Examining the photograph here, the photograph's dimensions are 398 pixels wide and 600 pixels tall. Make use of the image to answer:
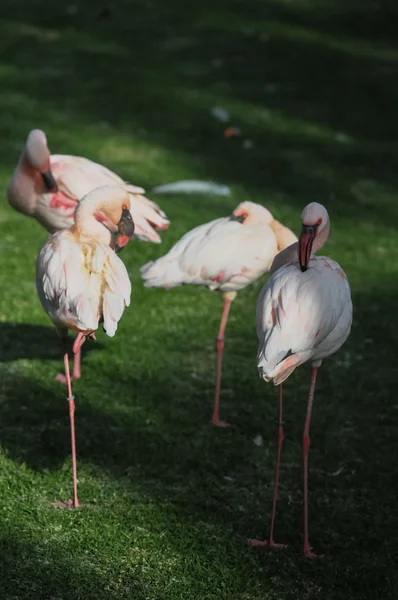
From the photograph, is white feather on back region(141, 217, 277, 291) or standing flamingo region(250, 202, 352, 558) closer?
standing flamingo region(250, 202, 352, 558)

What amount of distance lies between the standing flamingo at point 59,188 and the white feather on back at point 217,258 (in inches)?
22.8

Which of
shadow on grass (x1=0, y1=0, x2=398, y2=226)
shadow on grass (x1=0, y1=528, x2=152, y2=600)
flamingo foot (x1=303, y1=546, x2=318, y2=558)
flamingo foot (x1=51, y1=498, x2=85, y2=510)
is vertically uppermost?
shadow on grass (x1=0, y1=528, x2=152, y2=600)

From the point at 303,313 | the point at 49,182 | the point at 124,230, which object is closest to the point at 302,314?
the point at 303,313

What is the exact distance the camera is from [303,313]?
3.62 metres

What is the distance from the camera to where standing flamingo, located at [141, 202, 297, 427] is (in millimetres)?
4609

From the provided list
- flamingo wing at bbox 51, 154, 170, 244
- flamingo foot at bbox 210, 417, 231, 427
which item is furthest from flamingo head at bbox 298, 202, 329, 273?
flamingo wing at bbox 51, 154, 170, 244

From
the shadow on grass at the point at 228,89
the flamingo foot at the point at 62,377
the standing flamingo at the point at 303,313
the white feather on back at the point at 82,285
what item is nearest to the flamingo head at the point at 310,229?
the standing flamingo at the point at 303,313

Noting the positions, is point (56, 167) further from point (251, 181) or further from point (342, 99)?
point (342, 99)

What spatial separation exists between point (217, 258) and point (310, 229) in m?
0.87

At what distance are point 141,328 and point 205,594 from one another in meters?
2.37

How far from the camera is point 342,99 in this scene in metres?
10.6

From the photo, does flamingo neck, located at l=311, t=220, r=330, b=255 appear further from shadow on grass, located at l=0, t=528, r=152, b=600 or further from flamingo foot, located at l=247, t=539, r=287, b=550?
shadow on grass, located at l=0, t=528, r=152, b=600

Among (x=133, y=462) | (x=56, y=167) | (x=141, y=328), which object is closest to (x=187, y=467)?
(x=133, y=462)

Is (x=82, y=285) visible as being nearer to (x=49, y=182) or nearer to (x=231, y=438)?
(x=231, y=438)
